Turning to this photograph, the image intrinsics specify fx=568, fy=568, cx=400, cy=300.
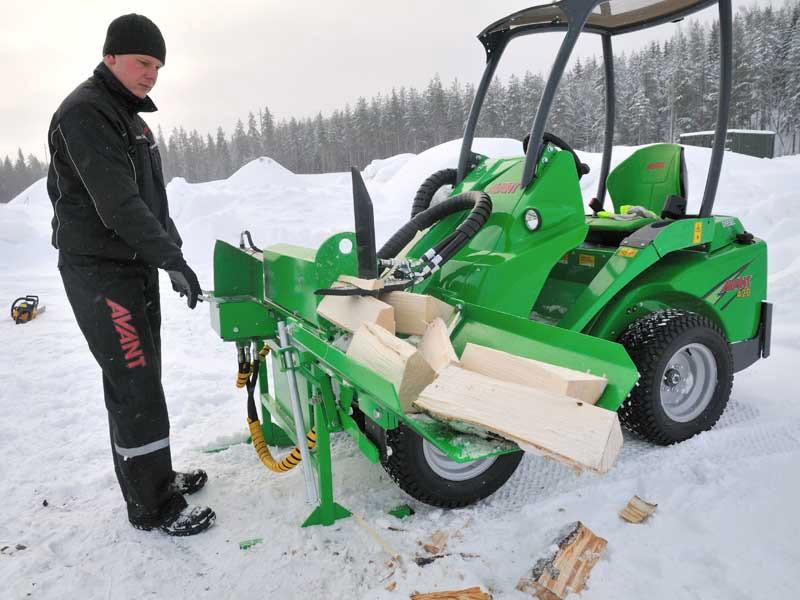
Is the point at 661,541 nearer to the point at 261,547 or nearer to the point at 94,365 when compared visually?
the point at 261,547

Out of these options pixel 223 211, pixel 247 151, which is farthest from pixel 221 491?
pixel 247 151

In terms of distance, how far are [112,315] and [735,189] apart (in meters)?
14.2

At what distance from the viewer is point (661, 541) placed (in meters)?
2.41

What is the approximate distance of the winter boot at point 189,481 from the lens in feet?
10.1

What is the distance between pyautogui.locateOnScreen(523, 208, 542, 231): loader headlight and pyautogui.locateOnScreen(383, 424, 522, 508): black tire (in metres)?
1.19

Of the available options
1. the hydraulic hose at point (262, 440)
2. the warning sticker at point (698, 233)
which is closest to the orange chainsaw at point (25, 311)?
the hydraulic hose at point (262, 440)

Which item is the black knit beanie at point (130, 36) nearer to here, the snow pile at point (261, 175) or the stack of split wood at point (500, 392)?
the stack of split wood at point (500, 392)

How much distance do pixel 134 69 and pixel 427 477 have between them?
7.70 ft

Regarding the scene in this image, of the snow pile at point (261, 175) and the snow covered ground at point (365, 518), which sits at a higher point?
the snow pile at point (261, 175)

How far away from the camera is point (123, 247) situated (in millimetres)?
2627

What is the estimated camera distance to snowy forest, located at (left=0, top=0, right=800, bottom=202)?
149 feet

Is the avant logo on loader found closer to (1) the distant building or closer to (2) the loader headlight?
(2) the loader headlight

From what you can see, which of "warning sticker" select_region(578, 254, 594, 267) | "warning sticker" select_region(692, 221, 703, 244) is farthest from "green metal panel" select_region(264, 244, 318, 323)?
"warning sticker" select_region(692, 221, 703, 244)

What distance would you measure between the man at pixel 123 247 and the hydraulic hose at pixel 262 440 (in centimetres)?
37
